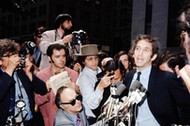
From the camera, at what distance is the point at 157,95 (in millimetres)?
3604

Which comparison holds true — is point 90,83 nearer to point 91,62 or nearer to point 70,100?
point 91,62

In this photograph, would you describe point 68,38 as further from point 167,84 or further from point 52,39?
point 167,84

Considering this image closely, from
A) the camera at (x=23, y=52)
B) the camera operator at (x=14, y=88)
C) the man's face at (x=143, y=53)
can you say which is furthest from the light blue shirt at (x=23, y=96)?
the man's face at (x=143, y=53)

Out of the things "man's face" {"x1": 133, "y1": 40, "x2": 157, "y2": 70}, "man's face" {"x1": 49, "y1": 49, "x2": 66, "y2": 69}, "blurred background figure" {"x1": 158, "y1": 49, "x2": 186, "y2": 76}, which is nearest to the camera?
"man's face" {"x1": 133, "y1": 40, "x2": 157, "y2": 70}

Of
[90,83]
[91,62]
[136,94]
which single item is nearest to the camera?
[136,94]

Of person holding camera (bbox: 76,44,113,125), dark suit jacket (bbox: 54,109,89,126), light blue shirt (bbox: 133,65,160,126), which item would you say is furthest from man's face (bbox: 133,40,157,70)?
dark suit jacket (bbox: 54,109,89,126)

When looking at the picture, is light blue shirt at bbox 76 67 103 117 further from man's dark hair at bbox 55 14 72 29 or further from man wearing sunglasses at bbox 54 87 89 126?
man's dark hair at bbox 55 14 72 29

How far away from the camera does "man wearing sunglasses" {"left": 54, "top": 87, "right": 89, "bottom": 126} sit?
13.0 ft

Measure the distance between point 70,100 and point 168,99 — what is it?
131 centimetres

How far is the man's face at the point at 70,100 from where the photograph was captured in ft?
13.3

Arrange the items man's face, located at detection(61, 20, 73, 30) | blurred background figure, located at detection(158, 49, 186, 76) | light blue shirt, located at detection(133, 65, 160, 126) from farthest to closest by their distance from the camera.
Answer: man's face, located at detection(61, 20, 73, 30) → blurred background figure, located at detection(158, 49, 186, 76) → light blue shirt, located at detection(133, 65, 160, 126)

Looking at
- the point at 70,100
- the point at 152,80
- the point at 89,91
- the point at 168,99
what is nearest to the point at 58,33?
the point at 89,91

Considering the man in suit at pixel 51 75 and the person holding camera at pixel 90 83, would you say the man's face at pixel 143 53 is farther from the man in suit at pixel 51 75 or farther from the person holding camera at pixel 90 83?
the man in suit at pixel 51 75

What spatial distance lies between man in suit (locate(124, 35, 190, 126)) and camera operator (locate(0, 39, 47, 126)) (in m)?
1.52
